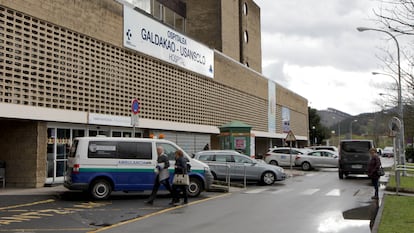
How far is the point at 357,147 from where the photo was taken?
24.7 m

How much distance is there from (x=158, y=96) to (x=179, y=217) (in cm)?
1557

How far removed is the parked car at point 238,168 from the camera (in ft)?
69.3

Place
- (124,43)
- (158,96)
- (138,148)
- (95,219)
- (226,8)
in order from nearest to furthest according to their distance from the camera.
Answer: (95,219)
(138,148)
(124,43)
(158,96)
(226,8)

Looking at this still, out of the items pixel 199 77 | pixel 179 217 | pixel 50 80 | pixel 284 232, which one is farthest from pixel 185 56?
pixel 284 232

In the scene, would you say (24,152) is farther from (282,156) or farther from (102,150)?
(282,156)

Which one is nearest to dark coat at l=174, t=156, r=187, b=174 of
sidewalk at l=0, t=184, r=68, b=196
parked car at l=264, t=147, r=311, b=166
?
sidewalk at l=0, t=184, r=68, b=196

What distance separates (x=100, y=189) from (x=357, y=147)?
582 inches

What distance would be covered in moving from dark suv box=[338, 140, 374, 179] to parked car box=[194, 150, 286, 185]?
197 inches

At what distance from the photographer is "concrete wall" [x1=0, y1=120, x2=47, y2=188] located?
17.8 meters

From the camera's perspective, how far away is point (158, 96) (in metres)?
26.5

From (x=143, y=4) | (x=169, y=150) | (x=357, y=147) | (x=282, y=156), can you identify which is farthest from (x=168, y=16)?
(x=169, y=150)

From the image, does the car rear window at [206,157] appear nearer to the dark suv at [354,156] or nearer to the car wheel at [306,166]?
the dark suv at [354,156]

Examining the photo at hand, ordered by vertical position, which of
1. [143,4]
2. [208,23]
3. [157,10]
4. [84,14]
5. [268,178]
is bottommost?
[268,178]

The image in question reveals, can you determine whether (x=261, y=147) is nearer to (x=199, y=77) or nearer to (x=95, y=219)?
(x=199, y=77)
